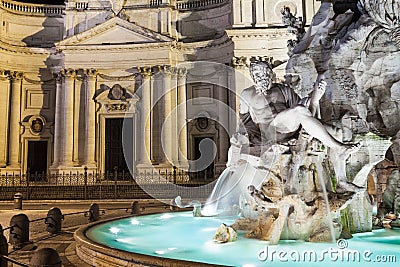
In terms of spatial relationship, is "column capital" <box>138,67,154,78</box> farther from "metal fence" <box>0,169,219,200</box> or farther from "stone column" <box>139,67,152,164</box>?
"metal fence" <box>0,169,219,200</box>

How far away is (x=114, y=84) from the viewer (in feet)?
95.7

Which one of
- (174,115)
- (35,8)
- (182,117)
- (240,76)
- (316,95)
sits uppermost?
(35,8)

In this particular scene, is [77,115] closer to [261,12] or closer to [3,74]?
[3,74]

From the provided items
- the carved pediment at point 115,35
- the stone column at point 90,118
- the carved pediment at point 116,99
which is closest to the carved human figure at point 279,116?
the carved pediment at point 115,35

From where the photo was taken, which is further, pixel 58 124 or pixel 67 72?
pixel 67 72

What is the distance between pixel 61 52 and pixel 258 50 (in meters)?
13.4

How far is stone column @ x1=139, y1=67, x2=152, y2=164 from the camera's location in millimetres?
27445

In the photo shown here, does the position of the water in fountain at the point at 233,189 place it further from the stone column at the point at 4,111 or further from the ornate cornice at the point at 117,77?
the stone column at the point at 4,111

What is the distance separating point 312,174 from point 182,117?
22128mm

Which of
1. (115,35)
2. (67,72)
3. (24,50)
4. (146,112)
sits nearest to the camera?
(146,112)

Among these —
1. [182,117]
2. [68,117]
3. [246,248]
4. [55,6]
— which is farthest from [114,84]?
[246,248]

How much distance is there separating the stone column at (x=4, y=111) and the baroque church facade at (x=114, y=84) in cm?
6

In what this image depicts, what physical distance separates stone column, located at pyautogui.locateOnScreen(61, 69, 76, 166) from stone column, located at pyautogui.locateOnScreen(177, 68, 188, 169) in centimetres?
709

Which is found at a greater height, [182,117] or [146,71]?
[146,71]
